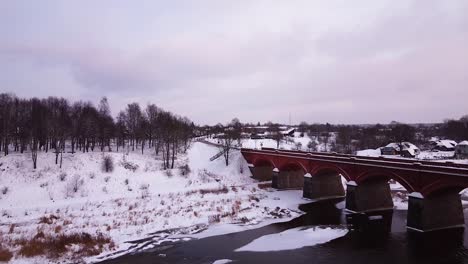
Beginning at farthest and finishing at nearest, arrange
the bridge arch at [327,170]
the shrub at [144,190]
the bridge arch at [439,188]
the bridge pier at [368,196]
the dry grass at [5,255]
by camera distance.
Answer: the shrub at [144,190]
the bridge arch at [327,170]
the bridge pier at [368,196]
the bridge arch at [439,188]
the dry grass at [5,255]

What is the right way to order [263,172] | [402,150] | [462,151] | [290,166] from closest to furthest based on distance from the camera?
[290,166], [263,172], [402,150], [462,151]

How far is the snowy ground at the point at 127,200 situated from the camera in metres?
32.8

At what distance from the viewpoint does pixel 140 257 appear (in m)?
25.1

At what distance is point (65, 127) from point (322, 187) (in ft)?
158

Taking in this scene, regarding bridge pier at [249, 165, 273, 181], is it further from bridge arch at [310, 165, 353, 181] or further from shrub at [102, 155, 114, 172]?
shrub at [102, 155, 114, 172]

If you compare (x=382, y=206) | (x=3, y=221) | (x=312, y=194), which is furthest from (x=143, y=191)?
(x=382, y=206)

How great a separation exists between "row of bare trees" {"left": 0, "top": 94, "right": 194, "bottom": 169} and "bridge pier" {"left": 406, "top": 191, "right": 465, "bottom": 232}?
43.1 metres

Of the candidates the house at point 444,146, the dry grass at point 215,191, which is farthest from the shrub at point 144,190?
the house at point 444,146

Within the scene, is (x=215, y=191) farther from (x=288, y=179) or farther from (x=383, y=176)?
(x=383, y=176)

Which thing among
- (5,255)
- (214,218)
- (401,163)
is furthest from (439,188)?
(5,255)

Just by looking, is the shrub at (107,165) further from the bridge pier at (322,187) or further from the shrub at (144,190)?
the bridge pier at (322,187)

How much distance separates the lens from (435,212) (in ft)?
107

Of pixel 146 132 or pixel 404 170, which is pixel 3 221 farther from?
pixel 146 132

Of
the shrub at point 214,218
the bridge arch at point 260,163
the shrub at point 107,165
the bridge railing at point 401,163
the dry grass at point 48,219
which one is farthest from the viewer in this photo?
the bridge arch at point 260,163
